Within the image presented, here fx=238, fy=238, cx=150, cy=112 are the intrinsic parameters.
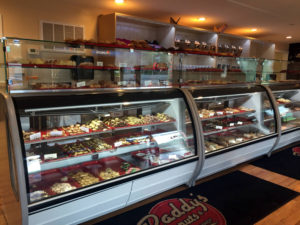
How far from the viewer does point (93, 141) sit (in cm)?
266

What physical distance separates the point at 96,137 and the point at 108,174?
0.47m

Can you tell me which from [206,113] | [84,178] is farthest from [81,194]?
[206,113]

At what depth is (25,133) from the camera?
7.09ft

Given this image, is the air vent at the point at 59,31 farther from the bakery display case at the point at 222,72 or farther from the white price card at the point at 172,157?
the white price card at the point at 172,157

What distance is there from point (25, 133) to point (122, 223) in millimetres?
1281

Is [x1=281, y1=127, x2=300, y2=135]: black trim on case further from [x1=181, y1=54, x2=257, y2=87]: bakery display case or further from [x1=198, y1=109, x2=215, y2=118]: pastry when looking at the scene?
[x1=198, y1=109, x2=215, y2=118]: pastry

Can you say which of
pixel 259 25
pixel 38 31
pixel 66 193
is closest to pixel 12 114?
pixel 66 193

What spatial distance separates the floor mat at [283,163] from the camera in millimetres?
3762

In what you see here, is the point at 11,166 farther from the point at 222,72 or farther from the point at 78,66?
the point at 222,72

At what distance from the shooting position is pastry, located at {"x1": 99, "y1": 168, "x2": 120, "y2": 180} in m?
2.38

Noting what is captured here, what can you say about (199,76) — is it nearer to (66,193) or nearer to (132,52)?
(132,52)

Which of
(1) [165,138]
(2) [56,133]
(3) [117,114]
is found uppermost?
(3) [117,114]

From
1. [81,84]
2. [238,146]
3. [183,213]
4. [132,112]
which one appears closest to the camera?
[81,84]

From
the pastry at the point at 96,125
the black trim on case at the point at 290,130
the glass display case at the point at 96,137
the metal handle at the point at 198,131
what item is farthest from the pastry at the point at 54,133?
the black trim on case at the point at 290,130
